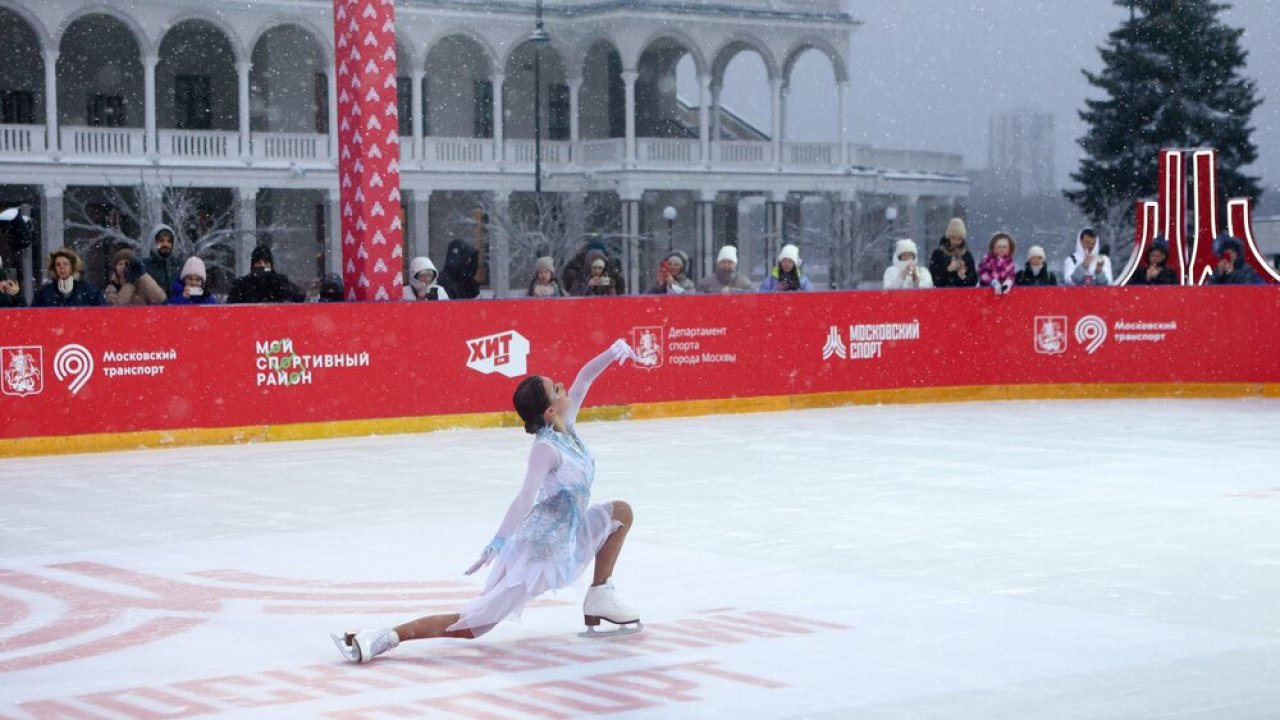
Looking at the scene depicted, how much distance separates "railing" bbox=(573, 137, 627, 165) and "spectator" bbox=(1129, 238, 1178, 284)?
25838 mm

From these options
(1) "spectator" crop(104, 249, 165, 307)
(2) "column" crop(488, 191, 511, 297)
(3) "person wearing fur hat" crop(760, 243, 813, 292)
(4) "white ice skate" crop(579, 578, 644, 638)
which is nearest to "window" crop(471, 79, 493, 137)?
(2) "column" crop(488, 191, 511, 297)

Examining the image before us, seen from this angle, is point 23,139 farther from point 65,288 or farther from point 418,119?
point 65,288

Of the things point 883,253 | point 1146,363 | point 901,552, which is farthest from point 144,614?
point 883,253

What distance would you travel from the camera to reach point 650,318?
2072 centimetres

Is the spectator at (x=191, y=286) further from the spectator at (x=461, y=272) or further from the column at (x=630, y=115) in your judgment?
the column at (x=630, y=115)

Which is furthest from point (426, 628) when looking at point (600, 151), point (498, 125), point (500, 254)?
point (600, 151)

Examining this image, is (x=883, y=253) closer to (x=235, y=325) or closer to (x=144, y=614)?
(x=235, y=325)

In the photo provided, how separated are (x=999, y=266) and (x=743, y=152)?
2903cm

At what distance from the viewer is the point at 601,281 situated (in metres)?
20.8

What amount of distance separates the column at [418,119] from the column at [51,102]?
26.3 ft

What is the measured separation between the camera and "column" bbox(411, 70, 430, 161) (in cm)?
4572

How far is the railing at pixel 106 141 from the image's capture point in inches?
1666

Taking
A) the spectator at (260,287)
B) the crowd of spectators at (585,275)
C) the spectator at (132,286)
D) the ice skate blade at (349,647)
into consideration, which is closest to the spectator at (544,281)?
the crowd of spectators at (585,275)

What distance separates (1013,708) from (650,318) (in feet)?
45.6
